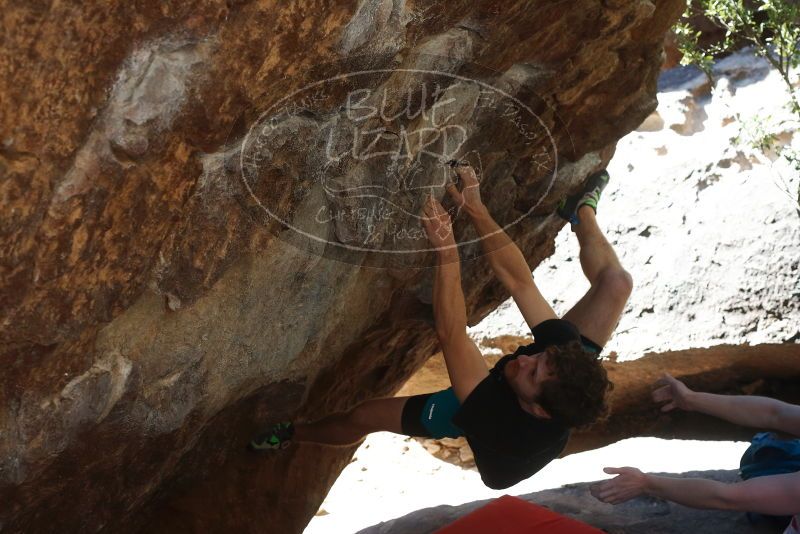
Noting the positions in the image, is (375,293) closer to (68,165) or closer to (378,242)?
(378,242)

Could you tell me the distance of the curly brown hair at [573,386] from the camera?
315 cm

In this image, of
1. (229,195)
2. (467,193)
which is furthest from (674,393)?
(229,195)

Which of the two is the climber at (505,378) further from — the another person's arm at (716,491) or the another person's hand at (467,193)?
the another person's arm at (716,491)

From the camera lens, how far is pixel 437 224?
11.4ft

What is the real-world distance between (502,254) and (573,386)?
2.75ft

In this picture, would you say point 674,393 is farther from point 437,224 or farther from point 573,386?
point 437,224

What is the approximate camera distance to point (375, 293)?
4012 mm

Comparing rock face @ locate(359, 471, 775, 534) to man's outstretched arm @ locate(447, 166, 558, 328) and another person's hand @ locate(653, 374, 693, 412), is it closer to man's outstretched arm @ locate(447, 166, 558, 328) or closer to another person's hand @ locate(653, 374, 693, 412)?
another person's hand @ locate(653, 374, 693, 412)

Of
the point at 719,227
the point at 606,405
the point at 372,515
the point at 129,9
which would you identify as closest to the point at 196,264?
the point at 129,9

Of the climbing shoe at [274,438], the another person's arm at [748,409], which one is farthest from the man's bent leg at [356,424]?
the another person's arm at [748,409]

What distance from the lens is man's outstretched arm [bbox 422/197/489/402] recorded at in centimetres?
348

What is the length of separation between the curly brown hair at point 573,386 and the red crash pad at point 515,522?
0.38 metres

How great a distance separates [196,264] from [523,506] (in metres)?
1.68

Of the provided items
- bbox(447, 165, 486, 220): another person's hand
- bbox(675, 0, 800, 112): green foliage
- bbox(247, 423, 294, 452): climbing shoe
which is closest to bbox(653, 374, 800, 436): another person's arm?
bbox(447, 165, 486, 220): another person's hand
